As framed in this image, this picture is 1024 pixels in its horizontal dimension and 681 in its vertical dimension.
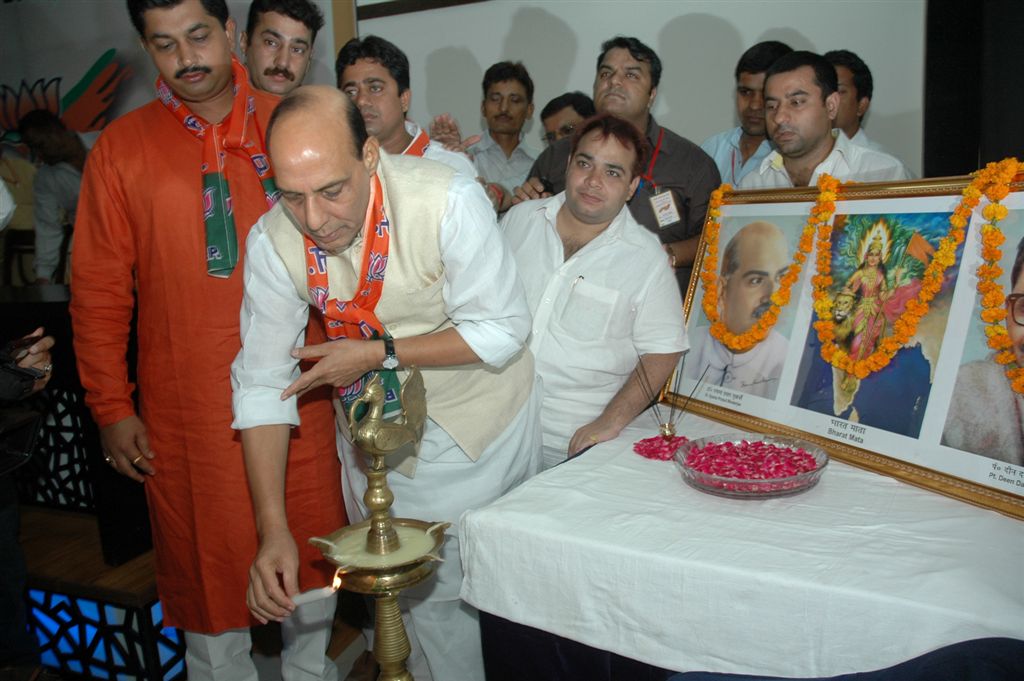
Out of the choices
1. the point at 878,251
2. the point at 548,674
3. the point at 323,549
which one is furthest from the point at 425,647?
the point at 878,251

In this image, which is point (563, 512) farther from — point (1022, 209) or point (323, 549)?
point (1022, 209)

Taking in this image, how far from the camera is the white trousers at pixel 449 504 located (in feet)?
5.90

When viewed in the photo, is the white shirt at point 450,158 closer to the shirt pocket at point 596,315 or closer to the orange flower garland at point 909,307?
the shirt pocket at point 596,315

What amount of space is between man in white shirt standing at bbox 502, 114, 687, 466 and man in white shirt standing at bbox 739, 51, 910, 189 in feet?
1.80

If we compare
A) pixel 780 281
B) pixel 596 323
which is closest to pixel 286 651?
pixel 596 323

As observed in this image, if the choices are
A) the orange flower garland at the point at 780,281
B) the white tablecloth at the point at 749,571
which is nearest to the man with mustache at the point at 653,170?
the orange flower garland at the point at 780,281

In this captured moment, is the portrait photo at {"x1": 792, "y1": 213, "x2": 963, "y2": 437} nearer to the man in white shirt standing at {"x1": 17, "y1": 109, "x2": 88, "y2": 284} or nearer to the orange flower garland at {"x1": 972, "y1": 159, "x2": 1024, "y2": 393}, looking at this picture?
the orange flower garland at {"x1": 972, "y1": 159, "x2": 1024, "y2": 393}

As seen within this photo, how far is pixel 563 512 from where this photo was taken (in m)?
1.51

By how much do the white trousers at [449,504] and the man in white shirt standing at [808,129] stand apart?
1212mm

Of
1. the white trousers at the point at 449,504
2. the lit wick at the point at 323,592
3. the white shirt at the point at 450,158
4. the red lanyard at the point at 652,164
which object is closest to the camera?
the lit wick at the point at 323,592

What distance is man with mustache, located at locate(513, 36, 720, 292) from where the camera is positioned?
2676mm

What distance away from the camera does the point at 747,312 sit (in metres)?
2.04

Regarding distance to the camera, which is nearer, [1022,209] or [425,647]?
[1022,209]

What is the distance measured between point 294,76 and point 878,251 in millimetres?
1822
